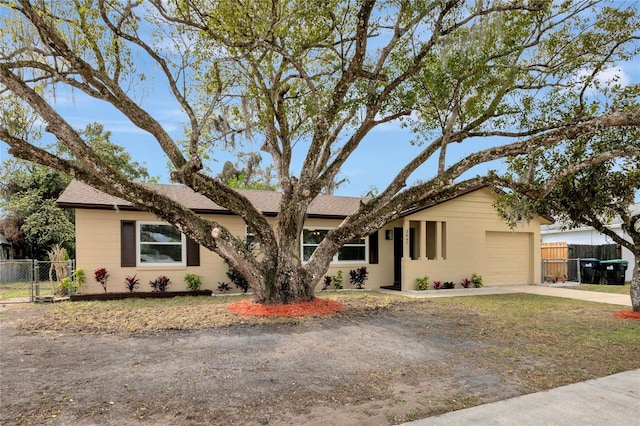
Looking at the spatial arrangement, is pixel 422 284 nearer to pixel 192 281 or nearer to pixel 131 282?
pixel 192 281

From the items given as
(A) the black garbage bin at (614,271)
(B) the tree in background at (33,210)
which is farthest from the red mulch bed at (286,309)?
(A) the black garbage bin at (614,271)

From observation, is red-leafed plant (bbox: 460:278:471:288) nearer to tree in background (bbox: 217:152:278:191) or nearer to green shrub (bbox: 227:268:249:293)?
green shrub (bbox: 227:268:249:293)

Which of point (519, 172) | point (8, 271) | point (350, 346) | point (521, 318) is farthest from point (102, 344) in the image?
point (8, 271)

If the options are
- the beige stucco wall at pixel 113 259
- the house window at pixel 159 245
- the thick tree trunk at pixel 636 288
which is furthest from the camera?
the house window at pixel 159 245

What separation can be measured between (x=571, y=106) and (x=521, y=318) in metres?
5.20

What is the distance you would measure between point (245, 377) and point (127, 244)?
9.21 metres

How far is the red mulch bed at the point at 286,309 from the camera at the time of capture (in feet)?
30.0

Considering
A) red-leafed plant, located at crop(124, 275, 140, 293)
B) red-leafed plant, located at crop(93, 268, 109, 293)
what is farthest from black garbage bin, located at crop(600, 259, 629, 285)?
red-leafed plant, located at crop(93, 268, 109, 293)

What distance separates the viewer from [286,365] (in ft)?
17.7

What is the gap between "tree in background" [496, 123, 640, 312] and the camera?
8.81m

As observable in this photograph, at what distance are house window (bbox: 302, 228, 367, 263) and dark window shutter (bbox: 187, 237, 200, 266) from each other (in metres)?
3.61

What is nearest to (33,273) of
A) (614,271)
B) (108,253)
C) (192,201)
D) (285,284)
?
(108,253)

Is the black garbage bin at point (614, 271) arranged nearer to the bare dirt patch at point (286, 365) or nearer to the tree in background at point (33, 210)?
the bare dirt patch at point (286, 365)

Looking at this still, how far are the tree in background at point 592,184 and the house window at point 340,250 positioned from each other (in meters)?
6.50
